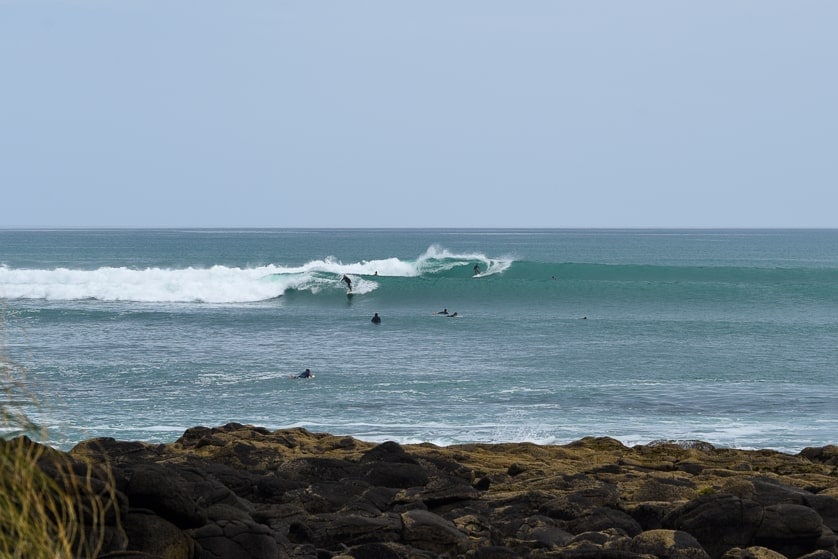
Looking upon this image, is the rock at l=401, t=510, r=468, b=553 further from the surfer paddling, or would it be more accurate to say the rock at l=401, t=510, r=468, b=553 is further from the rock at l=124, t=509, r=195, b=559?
the surfer paddling

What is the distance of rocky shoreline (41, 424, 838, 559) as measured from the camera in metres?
6.46

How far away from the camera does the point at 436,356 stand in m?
25.5

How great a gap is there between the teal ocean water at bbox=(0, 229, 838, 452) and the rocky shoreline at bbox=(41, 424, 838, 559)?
3.88 feet

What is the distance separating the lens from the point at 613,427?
16.1 metres

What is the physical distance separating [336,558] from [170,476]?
123 centimetres

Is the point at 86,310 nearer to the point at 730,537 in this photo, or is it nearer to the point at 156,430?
the point at 156,430

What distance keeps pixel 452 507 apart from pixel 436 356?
1681cm

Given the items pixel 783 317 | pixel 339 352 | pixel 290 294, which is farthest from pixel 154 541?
pixel 290 294

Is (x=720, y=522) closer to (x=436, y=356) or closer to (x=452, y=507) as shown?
(x=452, y=507)

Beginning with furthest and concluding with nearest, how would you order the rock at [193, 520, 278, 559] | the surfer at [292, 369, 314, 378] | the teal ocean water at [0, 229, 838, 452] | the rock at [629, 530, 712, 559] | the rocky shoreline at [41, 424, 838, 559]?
the surfer at [292, 369, 314, 378] < the teal ocean water at [0, 229, 838, 452] < the rock at [629, 530, 712, 559] < the rocky shoreline at [41, 424, 838, 559] < the rock at [193, 520, 278, 559]

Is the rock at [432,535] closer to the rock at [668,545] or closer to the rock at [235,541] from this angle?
the rock at [235,541]

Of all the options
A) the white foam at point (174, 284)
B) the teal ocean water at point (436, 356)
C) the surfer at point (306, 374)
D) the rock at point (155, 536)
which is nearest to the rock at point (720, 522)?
the rock at point (155, 536)

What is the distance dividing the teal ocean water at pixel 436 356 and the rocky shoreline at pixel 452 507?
1183mm

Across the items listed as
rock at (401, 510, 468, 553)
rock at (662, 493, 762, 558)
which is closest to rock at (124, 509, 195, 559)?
rock at (401, 510, 468, 553)
